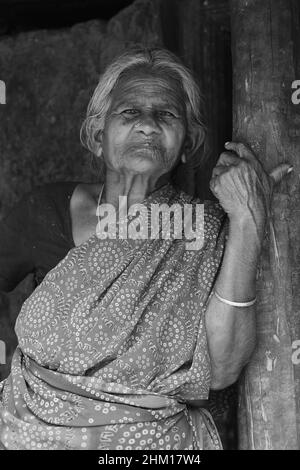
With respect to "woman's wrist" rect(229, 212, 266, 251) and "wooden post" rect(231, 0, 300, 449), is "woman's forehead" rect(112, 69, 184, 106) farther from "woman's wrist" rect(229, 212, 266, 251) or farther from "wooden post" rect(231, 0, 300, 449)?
"woman's wrist" rect(229, 212, 266, 251)

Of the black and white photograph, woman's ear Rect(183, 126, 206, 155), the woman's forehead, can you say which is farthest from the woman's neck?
the woman's forehead

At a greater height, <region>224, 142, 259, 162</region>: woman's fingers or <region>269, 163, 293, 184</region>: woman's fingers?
<region>224, 142, 259, 162</region>: woman's fingers

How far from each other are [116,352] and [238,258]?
40 centimetres

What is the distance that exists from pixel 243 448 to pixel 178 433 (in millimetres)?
226

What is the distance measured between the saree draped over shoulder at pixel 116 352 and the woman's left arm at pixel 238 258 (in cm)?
5

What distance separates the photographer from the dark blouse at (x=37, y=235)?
2.64m

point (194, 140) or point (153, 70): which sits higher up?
point (153, 70)

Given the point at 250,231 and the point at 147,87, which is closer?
the point at 250,231

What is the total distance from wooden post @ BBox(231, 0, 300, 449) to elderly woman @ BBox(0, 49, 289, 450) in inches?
2.5

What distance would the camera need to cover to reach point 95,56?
11.5 ft

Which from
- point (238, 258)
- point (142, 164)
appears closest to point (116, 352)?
point (238, 258)

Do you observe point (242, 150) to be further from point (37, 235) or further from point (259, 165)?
point (37, 235)

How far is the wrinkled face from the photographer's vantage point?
98.2 inches

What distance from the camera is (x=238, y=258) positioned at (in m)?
2.28
